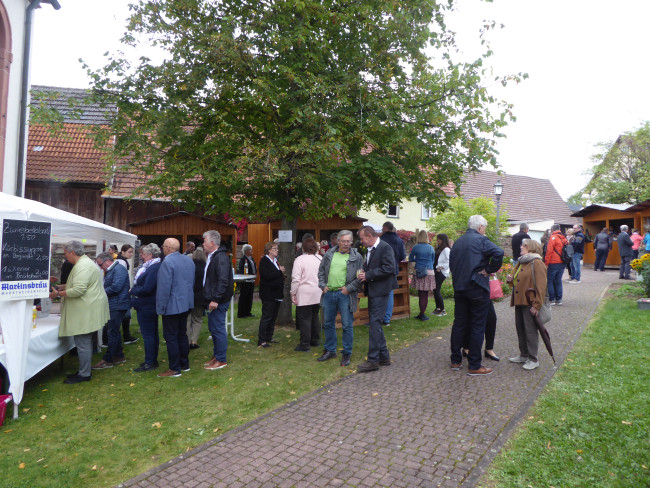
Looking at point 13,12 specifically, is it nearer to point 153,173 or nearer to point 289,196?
point 153,173

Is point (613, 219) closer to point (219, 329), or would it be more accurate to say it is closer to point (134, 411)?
point (219, 329)

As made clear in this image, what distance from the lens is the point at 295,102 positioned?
329 inches

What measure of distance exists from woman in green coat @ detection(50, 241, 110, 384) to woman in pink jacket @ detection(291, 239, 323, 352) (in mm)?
2851

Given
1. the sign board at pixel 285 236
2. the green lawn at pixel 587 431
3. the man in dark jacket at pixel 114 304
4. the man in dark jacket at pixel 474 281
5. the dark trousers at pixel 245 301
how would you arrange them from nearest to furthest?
1. the green lawn at pixel 587 431
2. the man in dark jacket at pixel 474 281
3. the man in dark jacket at pixel 114 304
4. the sign board at pixel 285 236
5. the dark trousers at pixel 245 301

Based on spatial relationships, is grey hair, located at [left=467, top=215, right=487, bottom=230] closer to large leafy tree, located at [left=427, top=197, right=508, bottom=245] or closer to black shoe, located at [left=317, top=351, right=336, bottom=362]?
black shoe, located at [left=317, top=351, right=336, bottom=362]

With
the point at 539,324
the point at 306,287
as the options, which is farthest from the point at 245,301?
the point at 539,324

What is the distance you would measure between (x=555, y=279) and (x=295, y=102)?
7445 millimetres

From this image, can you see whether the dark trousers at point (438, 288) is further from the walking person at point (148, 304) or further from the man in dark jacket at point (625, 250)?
the man in dark jacket at point (625, 250)

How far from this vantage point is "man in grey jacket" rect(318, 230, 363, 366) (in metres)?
6.44

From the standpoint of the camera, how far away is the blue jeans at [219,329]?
6.52 meters

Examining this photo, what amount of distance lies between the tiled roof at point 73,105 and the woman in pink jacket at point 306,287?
468 cm

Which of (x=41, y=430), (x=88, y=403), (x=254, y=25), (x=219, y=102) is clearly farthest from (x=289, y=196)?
(x=41, y=430)

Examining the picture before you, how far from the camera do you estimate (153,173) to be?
8516mm

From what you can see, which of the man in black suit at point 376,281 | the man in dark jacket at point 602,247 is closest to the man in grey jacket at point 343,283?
the man in black suit at point 376,281
